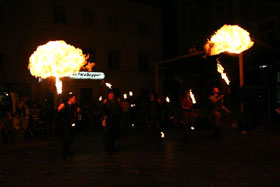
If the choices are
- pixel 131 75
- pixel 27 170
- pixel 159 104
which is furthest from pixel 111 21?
pixel 27 170

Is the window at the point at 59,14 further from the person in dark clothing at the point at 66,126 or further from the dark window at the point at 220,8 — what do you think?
the person in dark clothing at the point at 66,126

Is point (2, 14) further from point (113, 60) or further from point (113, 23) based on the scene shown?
point (113, 60)

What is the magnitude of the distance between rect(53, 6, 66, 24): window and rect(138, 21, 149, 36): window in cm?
751

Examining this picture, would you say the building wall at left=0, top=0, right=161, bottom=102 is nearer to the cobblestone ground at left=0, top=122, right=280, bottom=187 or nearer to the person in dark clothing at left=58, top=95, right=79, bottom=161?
the cobblestone ground at left=0, top=122, right=280, bottom=187

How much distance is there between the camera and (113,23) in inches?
1069

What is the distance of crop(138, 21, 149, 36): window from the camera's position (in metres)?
29.2

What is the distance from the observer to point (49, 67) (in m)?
13.9

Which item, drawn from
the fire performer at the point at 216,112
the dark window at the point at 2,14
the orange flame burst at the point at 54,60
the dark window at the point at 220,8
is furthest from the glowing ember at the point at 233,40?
the dark window at the point at 2,14

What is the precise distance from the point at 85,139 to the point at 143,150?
3592 mm

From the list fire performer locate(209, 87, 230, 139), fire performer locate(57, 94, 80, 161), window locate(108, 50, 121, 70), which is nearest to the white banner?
window locate(108, 50, 121, 70)

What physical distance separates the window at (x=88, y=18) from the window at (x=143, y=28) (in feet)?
16.7

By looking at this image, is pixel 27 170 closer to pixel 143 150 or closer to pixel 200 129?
pixel 143 150

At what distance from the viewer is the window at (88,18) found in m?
25.4

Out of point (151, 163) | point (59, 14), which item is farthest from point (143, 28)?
point (151, 163)
